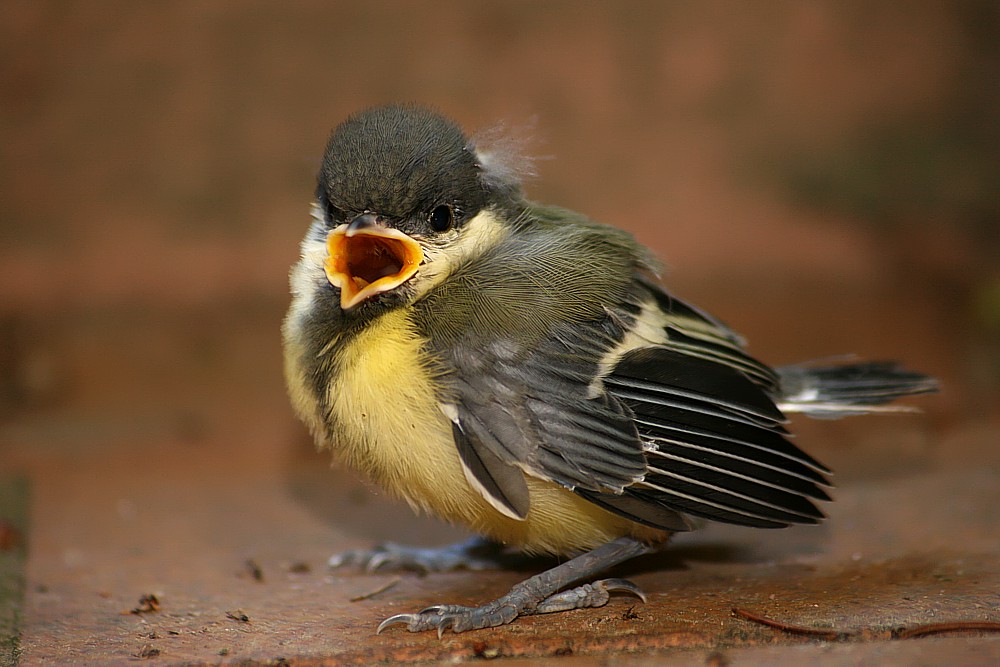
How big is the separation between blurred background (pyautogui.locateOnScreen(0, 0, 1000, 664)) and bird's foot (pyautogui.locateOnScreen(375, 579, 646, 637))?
2444 mm

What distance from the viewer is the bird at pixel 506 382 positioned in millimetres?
2238

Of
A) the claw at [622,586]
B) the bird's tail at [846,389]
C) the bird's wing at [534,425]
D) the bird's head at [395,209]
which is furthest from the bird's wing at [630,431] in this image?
the bird's tail at [846,389]

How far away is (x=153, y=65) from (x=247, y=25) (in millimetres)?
540

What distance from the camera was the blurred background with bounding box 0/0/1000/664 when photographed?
500 centimetres

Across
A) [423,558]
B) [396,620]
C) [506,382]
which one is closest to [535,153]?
[423,558]

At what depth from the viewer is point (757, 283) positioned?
5.39 meters

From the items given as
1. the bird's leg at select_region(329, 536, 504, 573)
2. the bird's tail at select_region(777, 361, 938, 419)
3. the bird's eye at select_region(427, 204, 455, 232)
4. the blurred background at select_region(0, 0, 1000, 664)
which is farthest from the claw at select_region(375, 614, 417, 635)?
the blurred background at select_region(0, 0, 1000, 664)

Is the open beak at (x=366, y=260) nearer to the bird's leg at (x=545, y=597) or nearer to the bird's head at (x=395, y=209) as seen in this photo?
the bird's head at (x=395, y=209)

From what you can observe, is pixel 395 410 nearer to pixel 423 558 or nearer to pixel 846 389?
pixel 423 558

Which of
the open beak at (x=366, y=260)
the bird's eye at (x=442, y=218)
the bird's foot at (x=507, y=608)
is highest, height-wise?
the bird's eye at (x=442, y=218)

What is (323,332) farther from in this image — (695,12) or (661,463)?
(695,12)

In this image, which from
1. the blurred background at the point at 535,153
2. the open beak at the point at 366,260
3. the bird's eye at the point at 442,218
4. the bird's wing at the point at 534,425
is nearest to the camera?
the bird's wing at the point at 534,425

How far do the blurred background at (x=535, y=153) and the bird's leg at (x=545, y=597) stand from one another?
7.71 feet

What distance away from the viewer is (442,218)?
2.50 meters
